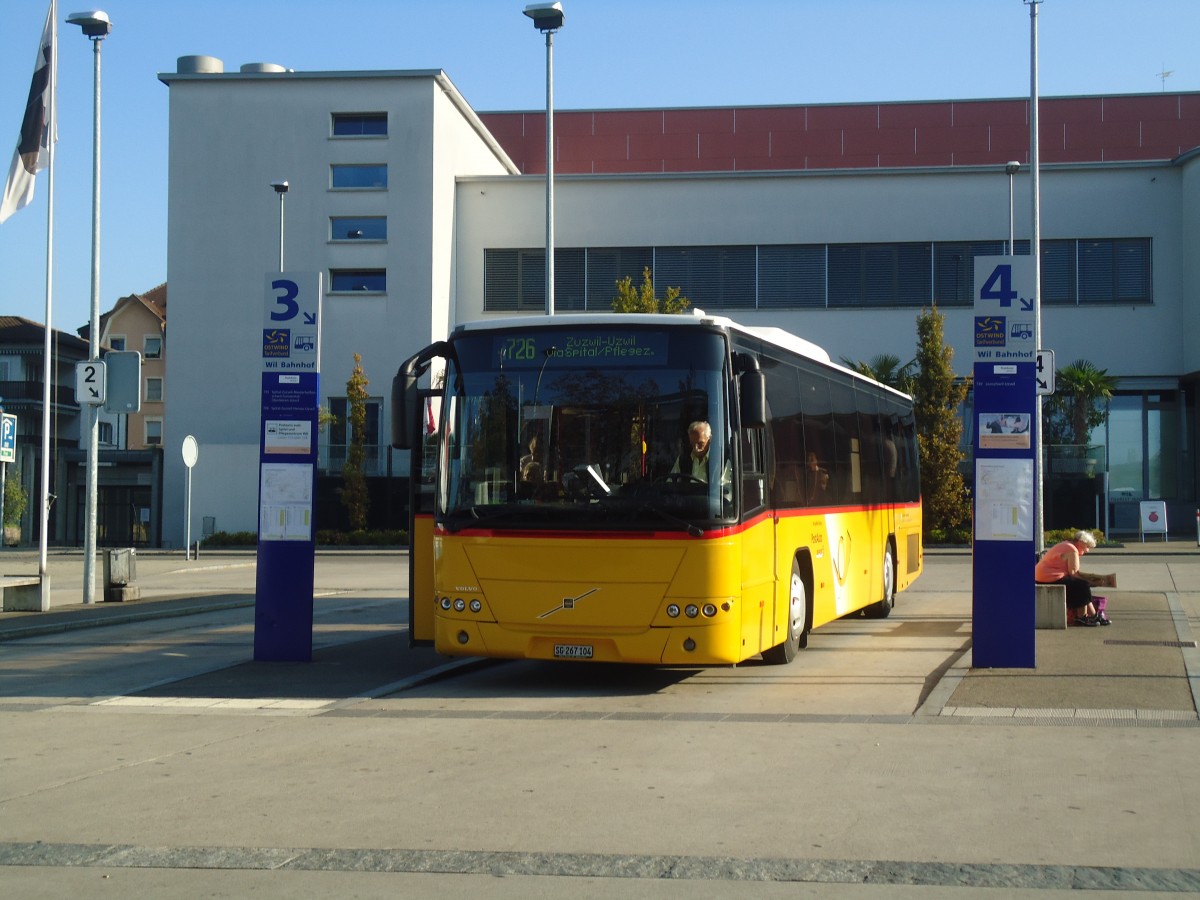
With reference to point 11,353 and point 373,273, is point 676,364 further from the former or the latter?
point 11,353

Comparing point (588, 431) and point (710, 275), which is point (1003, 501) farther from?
point (710, 275)

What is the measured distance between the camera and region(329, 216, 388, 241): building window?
47.0m

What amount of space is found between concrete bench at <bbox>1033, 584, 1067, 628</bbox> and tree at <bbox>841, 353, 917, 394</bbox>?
82.3 ft

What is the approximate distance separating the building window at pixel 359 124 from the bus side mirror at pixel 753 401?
1501 inches

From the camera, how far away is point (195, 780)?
827 centimetres

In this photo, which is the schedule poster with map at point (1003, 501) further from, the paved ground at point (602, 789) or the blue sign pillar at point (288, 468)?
the blue sign pillar at point (288, 468)

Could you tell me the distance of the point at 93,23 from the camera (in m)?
22.0

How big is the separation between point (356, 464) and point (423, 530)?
3326cm

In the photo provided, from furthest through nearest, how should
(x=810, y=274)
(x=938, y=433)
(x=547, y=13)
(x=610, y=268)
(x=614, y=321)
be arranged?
(x=610, y=268)
(x=810, y=274)
(x=938, y=433)
(x=547, y=13)
(x=614, y=321)

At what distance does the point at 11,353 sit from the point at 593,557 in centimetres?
7078

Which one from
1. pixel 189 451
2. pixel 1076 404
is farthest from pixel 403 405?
pixel 1076 404

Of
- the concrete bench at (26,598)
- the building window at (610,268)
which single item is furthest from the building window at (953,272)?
the concrete bench at (26,598)

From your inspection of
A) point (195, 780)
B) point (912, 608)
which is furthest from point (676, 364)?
point (912, 608)

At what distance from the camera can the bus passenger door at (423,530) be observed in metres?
12.8
